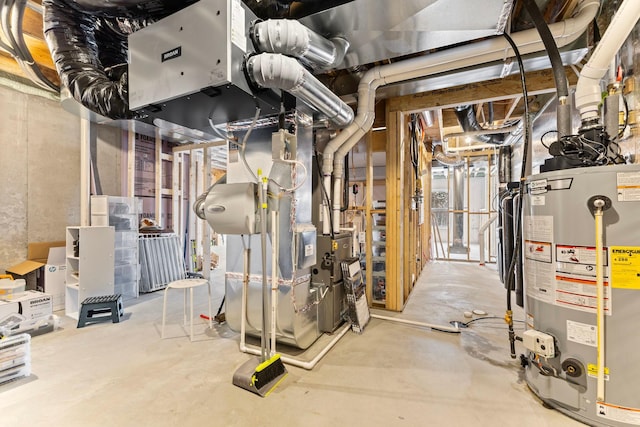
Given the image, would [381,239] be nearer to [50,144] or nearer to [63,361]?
[63,361]

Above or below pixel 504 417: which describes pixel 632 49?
above

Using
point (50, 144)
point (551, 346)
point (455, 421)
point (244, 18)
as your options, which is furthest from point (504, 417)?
point (50, 144)

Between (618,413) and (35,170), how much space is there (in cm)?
624

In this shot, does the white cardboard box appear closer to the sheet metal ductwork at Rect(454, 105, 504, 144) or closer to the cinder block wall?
the cinder block wall

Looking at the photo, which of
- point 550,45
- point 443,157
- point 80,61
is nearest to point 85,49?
point 80,61

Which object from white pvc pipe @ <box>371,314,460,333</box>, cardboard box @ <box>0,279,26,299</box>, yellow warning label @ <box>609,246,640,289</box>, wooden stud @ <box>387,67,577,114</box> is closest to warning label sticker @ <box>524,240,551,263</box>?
yellow warning label @ <box>609,246,640,289</box>

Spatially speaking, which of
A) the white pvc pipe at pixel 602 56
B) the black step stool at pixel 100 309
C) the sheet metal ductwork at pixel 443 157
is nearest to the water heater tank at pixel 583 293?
A: the white pvc pipe at pixel 602 56

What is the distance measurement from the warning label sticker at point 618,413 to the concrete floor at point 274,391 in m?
0.19

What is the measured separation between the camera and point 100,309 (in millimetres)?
3207

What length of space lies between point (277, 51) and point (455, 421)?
2554 millimetres

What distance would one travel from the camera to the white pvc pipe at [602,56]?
1.45 metres

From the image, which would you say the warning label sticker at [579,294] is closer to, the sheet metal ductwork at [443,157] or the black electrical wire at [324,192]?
the black electrical wire at [324,192]

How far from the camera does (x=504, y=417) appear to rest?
5.57 ft

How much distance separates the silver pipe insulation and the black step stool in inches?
103
